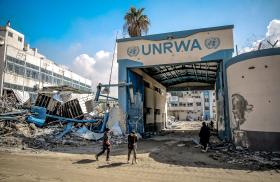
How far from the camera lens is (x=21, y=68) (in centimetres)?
3631

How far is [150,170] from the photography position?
839cm

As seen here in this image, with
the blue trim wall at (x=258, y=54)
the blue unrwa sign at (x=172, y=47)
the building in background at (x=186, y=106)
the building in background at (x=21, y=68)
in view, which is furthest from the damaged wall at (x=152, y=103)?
the building in background at (x=186, y=106)

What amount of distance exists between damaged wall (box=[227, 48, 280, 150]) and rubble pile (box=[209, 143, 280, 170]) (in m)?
0.45

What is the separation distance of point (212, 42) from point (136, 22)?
583 inches

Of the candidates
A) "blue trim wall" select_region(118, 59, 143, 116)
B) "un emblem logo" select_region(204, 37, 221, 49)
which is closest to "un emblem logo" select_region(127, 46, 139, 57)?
"blue trim wall" select_region(118, 59, 143, 116)

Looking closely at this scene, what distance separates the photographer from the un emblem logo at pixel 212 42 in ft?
56.8

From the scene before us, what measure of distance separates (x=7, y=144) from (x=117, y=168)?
373 inches

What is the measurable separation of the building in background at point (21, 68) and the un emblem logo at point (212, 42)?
27697 millimetres

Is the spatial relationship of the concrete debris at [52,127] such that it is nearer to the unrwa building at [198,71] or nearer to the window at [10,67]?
the unrwa building at [198,71]

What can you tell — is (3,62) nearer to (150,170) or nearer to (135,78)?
(135,78)

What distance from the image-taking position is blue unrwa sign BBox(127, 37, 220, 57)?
57.6ft

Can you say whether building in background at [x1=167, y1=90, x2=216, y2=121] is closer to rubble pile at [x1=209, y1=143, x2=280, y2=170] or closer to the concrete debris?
the concrete debris

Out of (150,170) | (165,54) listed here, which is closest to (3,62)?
(165,54)

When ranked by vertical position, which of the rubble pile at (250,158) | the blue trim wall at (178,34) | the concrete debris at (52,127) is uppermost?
the blue trim wall at (178,34)
